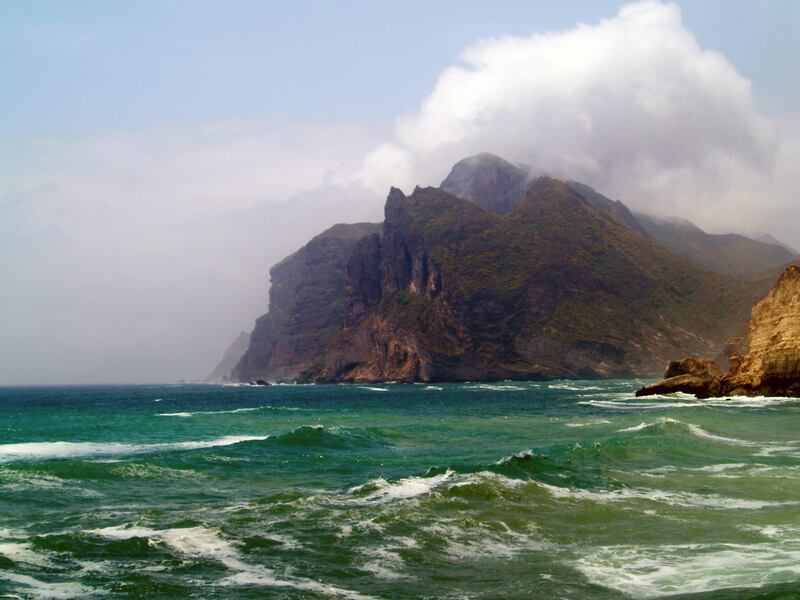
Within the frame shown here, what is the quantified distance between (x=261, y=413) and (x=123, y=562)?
56.3 metres

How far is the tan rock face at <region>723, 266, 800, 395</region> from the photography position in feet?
225

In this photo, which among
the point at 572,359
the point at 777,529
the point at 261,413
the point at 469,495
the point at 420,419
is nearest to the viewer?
the point at 777,529

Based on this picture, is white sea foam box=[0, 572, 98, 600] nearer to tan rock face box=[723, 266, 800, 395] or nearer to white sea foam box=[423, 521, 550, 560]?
white sea foam box=[423, 521, 550, 560]

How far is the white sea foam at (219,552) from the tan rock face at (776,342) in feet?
208

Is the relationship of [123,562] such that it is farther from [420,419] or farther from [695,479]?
[420,419]

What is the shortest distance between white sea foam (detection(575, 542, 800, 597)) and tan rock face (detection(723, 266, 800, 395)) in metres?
57.3

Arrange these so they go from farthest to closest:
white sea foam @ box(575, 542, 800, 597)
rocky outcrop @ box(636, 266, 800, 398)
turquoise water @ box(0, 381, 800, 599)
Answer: rocky outcrop @ box(636, 266, 800, 398) → turquoise water @ box(0, 381, 800, 599) → white sea foam @ box(575, 542, 800, 597)

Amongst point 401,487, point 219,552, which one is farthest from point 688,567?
point 401,487

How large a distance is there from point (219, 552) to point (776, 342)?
215 feet

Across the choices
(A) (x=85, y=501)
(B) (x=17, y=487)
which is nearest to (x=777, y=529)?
(A) (x=85, y=501)

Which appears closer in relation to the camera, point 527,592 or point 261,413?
point 527,592

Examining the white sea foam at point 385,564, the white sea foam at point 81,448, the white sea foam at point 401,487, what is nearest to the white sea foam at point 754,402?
the white sea foam at point 81,448

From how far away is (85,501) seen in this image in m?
23.0

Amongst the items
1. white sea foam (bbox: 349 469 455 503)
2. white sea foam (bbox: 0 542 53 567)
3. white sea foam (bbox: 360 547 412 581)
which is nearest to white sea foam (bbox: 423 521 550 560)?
white sea foam (bbox: 360 547 412 581)
